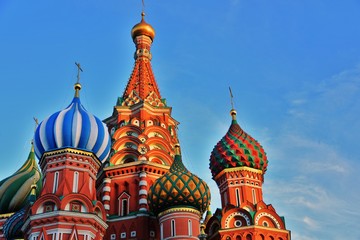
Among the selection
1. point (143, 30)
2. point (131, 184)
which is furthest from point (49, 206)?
point (143, 30)

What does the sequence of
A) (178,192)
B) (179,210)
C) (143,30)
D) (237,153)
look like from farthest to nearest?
1. (143,30)
2. (237,153)
3. (178,192)
4. (179,210)

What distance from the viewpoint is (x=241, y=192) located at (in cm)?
1928

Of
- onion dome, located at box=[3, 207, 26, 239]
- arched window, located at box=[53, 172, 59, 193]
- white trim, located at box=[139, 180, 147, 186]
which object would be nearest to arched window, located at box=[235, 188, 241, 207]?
white trim, located at box=[139, 180, 147, 186]

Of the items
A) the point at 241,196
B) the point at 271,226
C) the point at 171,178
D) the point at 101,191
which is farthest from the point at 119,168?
the point at 271,226

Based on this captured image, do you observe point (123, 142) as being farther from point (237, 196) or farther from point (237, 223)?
point (237, 223)

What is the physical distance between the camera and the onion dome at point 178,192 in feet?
59.8

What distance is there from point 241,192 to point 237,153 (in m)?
1.56

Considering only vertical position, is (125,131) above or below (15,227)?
above

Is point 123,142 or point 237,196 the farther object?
point 123,142

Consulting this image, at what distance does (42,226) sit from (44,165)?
253 centimetres

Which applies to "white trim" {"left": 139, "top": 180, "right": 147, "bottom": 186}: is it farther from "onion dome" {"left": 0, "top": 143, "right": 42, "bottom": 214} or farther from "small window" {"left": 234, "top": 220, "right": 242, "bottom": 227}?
"onion dome" {"left": 0, "top": 143, "right": 42, "bottom": 214}

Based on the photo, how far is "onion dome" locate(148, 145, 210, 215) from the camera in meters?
18.2

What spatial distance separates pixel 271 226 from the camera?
727 inches

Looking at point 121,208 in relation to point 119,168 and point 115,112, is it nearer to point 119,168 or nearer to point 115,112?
point 119,168
